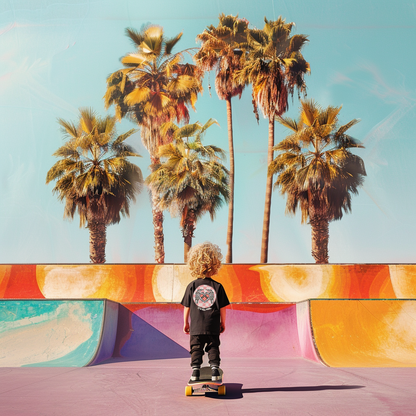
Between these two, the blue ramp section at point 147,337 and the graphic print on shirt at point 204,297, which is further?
the blue ramp section at point 147,337

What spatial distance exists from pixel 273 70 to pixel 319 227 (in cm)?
1020

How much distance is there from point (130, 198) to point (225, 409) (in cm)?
1914

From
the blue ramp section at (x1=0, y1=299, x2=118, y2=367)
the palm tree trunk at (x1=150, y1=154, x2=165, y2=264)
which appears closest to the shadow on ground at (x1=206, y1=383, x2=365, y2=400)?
the blue ramp section at (x1=0, y1=299, x2=118, y2=367)

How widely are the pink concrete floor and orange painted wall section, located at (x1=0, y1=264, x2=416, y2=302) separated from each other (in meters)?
6.19

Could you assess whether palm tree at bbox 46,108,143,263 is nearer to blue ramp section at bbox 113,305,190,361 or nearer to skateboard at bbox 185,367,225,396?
blue ramp section at bbox 113,305,190,361

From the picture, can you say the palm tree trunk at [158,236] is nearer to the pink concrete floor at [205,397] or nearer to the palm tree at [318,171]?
the palm tree at [318,171]

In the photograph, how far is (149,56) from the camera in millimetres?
27125

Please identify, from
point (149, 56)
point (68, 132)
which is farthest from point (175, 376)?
point (149, 56)

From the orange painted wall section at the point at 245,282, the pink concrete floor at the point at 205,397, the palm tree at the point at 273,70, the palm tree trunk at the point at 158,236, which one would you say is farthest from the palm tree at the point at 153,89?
the pink concrete floor at the point at 205,397

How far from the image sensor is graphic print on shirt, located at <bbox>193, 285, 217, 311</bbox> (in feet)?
12.9

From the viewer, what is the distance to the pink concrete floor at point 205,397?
329 cm

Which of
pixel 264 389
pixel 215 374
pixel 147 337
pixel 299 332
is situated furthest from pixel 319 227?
pixel 215 374

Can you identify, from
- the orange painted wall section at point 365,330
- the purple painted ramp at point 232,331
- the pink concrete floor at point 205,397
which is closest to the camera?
the pink concrete floor at point 205,397

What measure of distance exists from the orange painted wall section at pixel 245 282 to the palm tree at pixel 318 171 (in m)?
8.98
